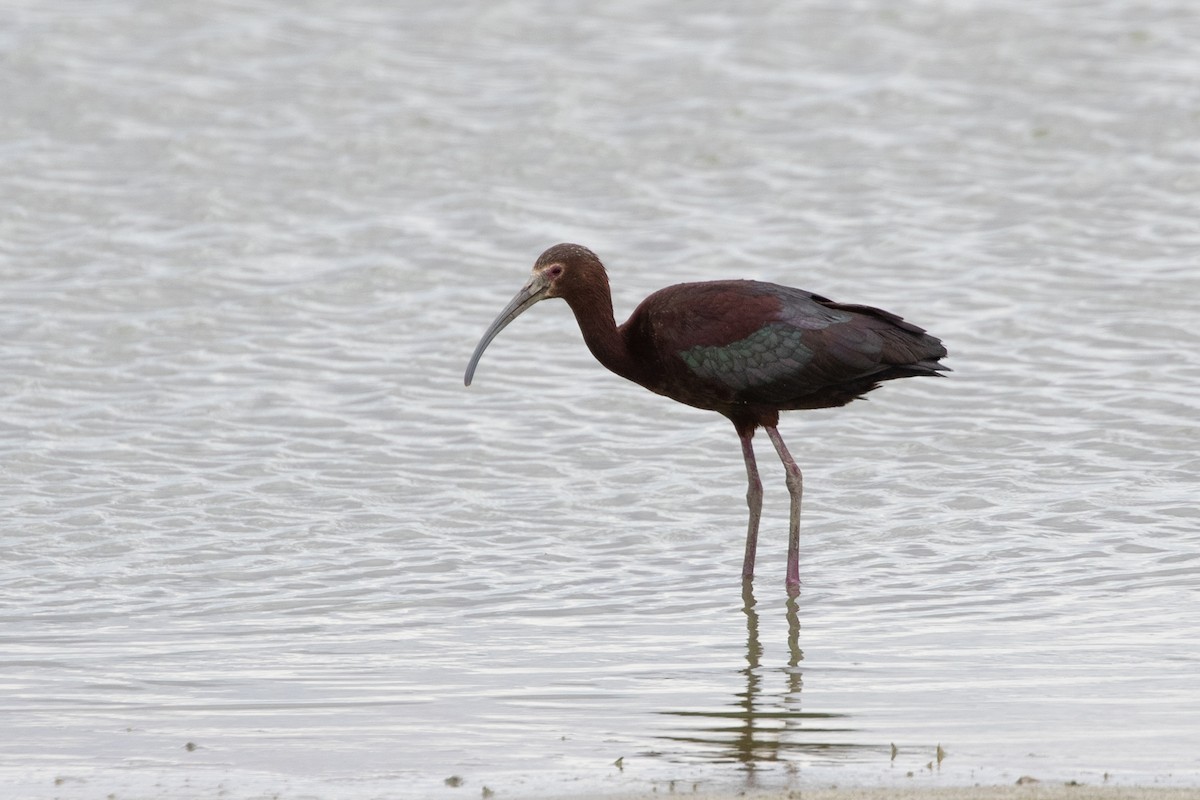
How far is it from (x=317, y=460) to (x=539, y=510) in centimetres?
143

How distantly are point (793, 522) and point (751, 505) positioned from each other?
37 cm

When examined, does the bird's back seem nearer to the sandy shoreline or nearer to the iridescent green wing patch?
the iridescent green wing patch

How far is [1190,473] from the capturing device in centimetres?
951

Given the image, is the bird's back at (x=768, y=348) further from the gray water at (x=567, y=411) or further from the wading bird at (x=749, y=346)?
the gray water at (x=567, y=411)

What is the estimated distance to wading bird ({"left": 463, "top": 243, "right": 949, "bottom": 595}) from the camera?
8234 mm

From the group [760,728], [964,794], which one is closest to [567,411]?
[760,728]

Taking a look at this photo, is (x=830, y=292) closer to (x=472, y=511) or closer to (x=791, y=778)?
(x=472, y=511)

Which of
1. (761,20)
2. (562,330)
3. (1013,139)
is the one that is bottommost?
(562,330)

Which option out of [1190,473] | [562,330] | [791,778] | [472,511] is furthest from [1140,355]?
[791,778]

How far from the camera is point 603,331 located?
8.48m

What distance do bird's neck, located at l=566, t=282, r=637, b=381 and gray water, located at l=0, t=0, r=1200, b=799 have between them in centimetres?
89

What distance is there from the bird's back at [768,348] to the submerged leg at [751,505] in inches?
10.3

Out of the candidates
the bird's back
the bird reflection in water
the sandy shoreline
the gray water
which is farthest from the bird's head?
the sandy shoreline

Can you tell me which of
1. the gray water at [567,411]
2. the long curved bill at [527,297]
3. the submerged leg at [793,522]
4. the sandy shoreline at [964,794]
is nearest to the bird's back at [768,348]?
the submerged leg at [793,522]
